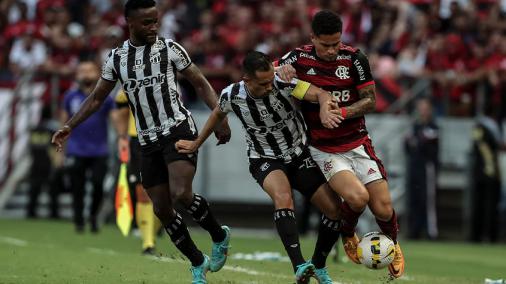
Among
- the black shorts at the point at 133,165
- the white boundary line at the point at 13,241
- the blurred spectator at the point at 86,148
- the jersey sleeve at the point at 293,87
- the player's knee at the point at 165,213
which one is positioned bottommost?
the white boundary line at the point at 13,241

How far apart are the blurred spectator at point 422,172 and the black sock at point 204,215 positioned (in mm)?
9397

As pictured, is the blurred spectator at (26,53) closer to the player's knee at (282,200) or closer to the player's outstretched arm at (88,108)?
the player's outstretched arm at (88,108)

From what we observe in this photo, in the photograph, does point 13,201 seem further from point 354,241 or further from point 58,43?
point 354,241

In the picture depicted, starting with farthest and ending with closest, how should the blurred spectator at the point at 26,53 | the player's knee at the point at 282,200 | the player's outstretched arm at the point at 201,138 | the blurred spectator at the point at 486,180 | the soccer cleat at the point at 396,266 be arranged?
the blurred spectator at the point at 26,53
the blurred spectator at the point at 486,180
the soccer cleat at the point at 396,266
the player's outstretched arm at the point at 201,138
the player's knee at the point at 282,200

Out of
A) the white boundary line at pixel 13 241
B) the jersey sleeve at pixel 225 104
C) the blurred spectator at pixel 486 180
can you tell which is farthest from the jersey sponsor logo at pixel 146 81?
the blurred spectator at pixel 486 180

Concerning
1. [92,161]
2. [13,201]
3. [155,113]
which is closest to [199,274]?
[155,113]

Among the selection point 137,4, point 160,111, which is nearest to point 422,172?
point 160,111

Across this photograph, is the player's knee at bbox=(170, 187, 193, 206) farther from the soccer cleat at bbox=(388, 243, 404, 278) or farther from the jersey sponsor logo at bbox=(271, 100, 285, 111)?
the soccer cleat at bbox=(388, 243, 404, 278)

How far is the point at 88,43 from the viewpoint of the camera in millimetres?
22922

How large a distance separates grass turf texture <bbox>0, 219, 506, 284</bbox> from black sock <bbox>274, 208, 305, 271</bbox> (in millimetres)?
1041

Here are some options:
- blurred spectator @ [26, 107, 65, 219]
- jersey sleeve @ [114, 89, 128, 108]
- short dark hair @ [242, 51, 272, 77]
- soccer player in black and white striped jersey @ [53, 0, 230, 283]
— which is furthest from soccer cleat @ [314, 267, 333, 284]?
blurred spectator @ [26, 107, 65, 219]

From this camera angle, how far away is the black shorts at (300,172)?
33.4 feet

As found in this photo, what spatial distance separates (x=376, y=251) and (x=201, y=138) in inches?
71.6

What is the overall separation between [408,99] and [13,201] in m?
8.21
